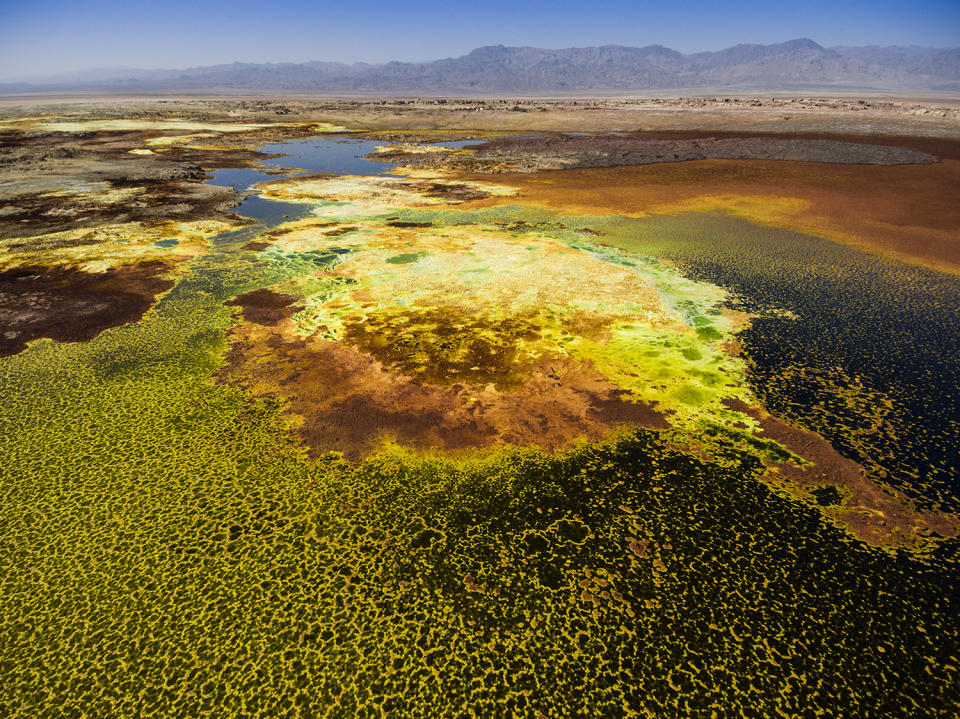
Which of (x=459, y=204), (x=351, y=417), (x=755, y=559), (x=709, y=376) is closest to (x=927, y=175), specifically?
(x=459, y=204)

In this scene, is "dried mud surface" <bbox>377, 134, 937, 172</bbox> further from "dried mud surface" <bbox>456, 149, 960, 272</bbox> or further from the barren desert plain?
the barren desert plain

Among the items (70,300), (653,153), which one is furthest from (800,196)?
(70,300)

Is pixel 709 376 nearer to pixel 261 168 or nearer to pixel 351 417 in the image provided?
pixel 351 417

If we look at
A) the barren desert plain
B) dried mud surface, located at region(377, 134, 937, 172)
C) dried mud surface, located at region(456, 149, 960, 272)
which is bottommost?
the barren desert plain

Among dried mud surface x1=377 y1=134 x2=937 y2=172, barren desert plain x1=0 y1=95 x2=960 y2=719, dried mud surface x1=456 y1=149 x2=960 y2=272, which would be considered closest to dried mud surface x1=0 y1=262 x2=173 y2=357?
barren desert plain x1=0 y1=95 x2=960 y2=719

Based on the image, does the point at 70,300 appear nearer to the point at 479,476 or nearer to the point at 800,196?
the point at 479,476

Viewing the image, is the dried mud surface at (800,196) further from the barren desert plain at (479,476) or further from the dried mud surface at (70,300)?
the dried mud surface at (70,300)

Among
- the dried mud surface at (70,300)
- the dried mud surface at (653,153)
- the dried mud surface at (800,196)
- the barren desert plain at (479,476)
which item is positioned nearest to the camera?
the barren desert plain at (479,476)

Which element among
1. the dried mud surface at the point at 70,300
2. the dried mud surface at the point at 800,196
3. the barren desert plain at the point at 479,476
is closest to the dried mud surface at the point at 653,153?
the dried mud surface at the point at 800,196
